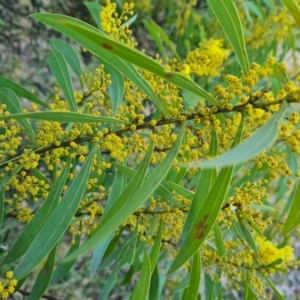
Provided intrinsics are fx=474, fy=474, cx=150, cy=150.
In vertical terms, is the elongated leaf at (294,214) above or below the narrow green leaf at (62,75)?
below

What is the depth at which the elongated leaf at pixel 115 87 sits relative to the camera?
1.07 metres

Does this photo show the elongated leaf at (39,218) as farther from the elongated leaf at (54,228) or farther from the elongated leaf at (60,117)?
the elongated leaf at (60,117)

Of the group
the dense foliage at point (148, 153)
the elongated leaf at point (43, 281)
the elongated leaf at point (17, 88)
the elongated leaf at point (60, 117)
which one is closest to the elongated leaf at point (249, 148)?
the dense foliage at point (148, 153)

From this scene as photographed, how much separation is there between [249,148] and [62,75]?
65 cm

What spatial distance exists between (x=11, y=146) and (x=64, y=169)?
129 millimetres

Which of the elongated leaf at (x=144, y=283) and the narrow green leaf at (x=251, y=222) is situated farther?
the narrow green leaf at (x=251, y=222)

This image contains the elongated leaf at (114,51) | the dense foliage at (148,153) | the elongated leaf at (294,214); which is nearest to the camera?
the elongated leaf at (114,51)

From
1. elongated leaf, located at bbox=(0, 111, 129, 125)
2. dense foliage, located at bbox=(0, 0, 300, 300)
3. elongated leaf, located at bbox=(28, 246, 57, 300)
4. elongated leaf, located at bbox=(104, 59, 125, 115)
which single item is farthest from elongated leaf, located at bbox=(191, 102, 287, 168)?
elongated leaf, located at bbox=(28, 246, 57, 300)

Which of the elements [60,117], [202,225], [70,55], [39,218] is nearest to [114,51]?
[60,117]

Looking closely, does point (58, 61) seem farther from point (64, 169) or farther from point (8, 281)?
point (8, 281)

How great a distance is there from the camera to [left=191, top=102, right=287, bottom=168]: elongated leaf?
1.67ft

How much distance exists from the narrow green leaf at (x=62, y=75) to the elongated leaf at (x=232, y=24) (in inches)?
15.0

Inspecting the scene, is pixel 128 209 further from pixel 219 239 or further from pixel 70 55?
pixel 70 55

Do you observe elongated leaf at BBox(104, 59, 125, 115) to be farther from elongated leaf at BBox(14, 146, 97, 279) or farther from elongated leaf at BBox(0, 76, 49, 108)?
elongated leaf at BBox(0, 76, 49, 108)
